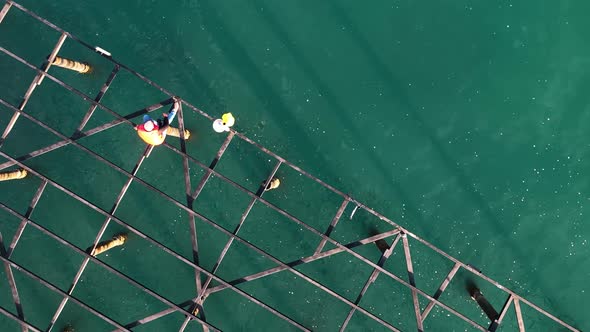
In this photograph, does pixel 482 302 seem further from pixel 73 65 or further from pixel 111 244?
pixel 73 65

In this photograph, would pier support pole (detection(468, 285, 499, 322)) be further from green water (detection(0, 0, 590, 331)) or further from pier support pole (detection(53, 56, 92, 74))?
pier support pole (detection(53, 56, 92, 74))

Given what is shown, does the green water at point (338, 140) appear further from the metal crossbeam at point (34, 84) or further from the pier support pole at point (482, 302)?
the metal crossbeam at point (34, 84)

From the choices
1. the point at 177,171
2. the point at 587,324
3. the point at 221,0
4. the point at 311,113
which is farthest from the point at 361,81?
the point at 587,324

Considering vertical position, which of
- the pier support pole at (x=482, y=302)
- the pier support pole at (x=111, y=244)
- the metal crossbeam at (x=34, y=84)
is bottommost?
the pier support pole at (x=111, y=244)

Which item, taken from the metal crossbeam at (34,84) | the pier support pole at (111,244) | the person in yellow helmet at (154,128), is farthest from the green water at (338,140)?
the metal crossbeam at (34,84)

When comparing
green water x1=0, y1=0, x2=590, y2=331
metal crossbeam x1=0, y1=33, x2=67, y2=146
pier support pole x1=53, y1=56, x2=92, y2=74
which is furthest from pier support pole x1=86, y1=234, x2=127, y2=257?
pier support pole x1=53, y1=56, x2=92, y2=74

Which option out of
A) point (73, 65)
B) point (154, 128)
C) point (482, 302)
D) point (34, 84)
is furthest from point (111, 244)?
point (482, 302)

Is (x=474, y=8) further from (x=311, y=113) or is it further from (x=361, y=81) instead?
(x=311, y=113)
